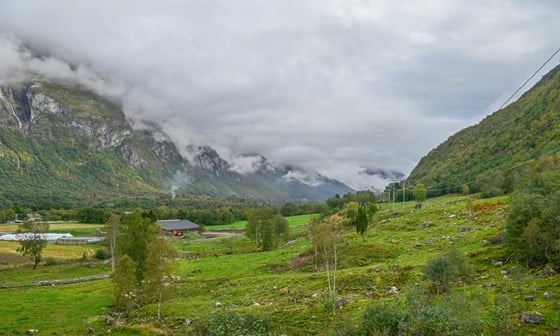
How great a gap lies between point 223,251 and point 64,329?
241ft

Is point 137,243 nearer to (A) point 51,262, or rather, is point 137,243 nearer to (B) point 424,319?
(B) point 424,319

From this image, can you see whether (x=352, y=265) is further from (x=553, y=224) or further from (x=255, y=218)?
(x=255, y=218)

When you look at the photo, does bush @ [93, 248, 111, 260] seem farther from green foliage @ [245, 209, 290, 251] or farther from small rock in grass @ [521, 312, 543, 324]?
small rock in grass @ [521, 312, 543, 324]

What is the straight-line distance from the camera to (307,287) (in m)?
57.2

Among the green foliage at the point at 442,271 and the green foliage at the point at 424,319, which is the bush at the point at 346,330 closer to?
the green foliage at the point at 424,319

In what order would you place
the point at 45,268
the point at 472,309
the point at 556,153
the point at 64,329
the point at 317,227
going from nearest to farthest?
1. the point at 472,309
2. the point at 64,329
3. the point at 317,227
4. the point at 45,268
5. the point at 556,153

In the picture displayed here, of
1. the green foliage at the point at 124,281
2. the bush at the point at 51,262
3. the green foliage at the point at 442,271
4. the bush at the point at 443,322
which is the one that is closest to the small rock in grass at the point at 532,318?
the bush at the point at 443,322

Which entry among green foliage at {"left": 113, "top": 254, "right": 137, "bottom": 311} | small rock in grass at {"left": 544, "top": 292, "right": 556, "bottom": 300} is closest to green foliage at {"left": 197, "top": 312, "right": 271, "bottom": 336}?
small rock in grass at {"left": 544, "top": 292, "right": 556, "bottom": 300}

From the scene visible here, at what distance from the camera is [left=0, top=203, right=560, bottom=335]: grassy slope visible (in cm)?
4144

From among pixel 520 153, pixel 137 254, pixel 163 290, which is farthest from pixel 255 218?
pixel 520 153

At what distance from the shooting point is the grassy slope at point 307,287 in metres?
41.4

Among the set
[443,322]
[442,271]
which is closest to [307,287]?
[442,271]

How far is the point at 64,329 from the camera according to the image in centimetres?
5041

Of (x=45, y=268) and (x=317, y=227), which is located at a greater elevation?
(x=317, y=227)
